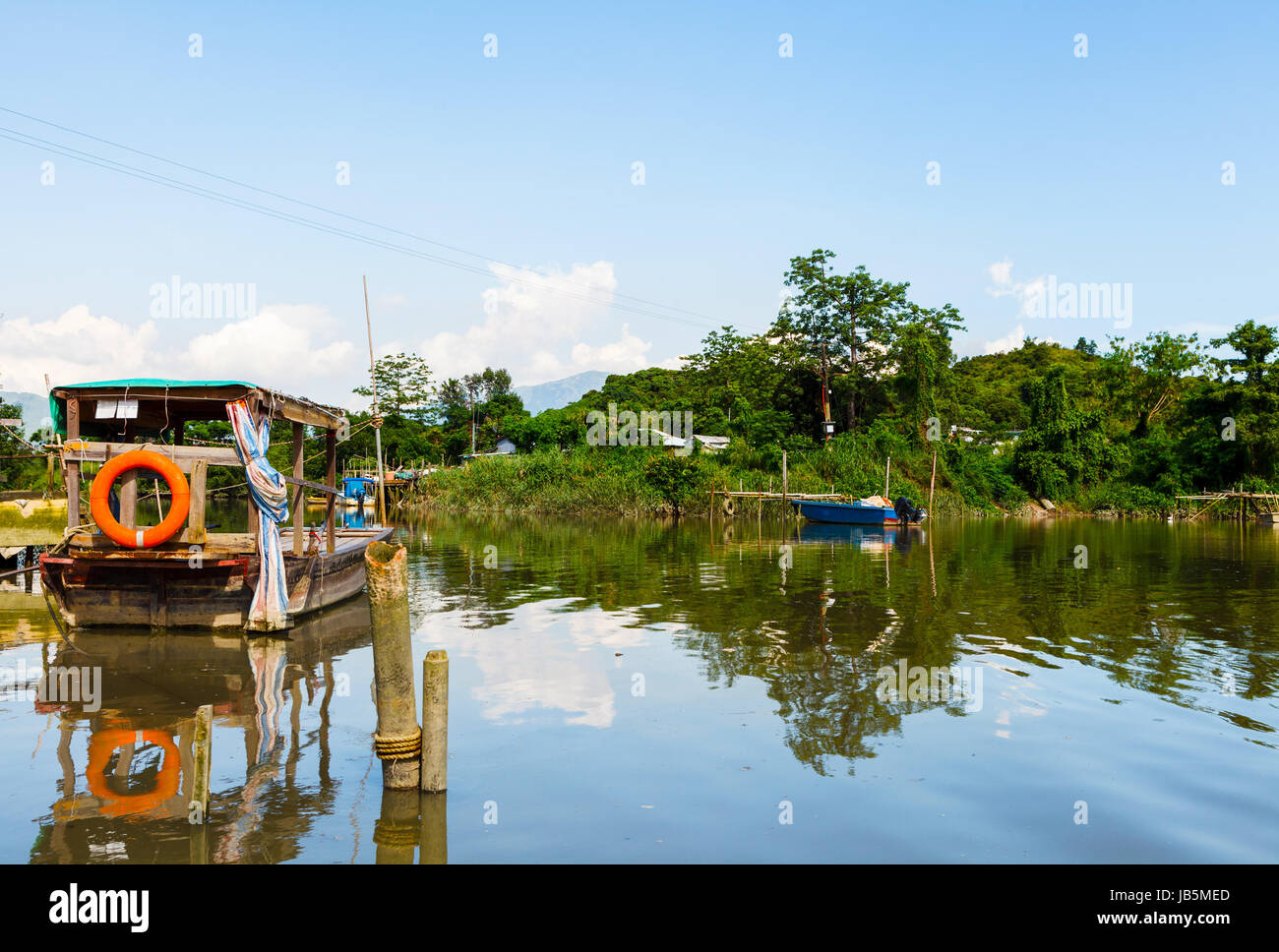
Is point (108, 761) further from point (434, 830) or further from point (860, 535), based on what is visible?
point (860, 535)

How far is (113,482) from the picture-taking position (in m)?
12.7

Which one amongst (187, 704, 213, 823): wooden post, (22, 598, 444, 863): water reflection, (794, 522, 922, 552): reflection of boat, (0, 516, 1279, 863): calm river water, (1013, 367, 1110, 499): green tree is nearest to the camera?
(187, 704, 213, 823): wooden post

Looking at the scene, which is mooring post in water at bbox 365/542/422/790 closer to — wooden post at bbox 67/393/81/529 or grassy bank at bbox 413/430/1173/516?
wooden post at bbox 67/393/81/529

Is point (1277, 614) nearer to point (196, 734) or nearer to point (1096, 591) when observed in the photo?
point (1096, 591)

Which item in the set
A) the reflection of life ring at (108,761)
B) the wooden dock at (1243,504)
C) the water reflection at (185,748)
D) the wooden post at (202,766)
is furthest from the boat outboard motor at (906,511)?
the wooden post at (202,766)

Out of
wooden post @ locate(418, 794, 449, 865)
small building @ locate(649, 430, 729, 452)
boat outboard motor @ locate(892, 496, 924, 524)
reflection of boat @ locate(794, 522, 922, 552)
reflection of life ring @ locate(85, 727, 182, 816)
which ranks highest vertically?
small building @ locate(649, 430, 729, 452)

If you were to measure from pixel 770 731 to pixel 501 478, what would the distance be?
140ft

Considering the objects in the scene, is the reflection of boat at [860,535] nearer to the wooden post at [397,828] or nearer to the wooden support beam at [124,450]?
the wooden support beam at [124,450]

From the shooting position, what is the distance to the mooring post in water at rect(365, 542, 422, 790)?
7047 mm

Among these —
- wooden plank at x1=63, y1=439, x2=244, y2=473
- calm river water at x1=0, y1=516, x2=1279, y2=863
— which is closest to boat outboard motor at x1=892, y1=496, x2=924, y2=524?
calm river water at x1=0, y1=516, x2=1279, y2=863

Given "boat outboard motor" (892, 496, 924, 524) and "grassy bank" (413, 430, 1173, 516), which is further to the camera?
"grassy bank" (413, 430, 1173, 516)

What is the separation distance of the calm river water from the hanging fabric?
61cm

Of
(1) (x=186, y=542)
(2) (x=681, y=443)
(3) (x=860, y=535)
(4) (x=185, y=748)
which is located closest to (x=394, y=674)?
(4) (x=185, y=748)
